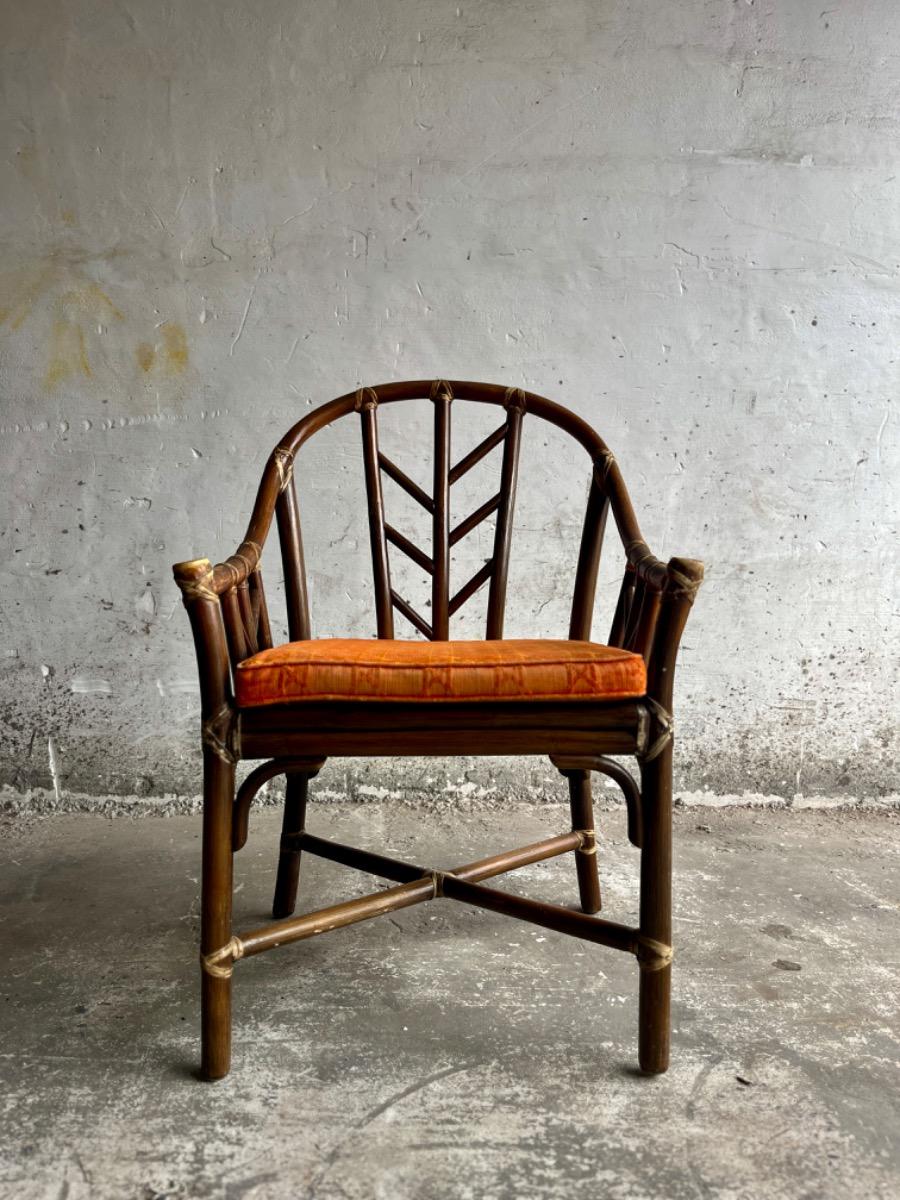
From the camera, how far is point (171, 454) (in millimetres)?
2215

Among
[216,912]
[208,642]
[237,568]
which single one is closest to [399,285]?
[237,568]

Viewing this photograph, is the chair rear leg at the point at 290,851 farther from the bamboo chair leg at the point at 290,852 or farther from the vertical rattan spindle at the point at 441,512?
the vertical rattan spindle at the point at 441,512

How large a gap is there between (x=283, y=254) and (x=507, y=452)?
89cm

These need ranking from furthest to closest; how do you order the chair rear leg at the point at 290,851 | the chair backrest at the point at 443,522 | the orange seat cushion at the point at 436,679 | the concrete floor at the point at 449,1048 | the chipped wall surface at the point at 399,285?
the chipped wall surface at the point at 399,285
the chair rear leg at the point at 290,851
the chair backrest at the point at 443,522
the orange seat cushion at the point at 436,679
the concrete floor at the point at 449,1048

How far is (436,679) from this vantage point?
1.15 meters

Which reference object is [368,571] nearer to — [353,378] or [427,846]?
[353,378]

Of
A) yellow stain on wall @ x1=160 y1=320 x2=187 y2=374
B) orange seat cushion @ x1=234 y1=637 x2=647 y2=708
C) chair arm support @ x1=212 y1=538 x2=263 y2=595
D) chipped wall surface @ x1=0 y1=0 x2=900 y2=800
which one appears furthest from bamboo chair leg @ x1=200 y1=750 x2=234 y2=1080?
yellow stain on wall @ x1=160 y1=320 x2=187 y2=374

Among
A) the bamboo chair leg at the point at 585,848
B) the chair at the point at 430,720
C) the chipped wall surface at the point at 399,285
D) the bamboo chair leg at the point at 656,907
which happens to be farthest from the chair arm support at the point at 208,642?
the chipped wall surface at the point at 399,285

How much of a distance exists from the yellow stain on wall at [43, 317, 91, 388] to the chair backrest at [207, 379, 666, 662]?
2.85ft

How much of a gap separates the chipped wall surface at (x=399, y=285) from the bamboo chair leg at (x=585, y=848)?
2.38 feet

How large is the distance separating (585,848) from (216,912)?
0.70 metres

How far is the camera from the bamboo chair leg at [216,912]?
3.89ft

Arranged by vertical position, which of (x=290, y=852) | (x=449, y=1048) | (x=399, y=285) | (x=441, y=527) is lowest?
(x=449, y=1048)

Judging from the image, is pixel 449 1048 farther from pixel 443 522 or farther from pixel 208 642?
pixel 443 522
